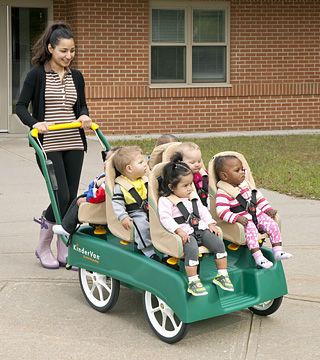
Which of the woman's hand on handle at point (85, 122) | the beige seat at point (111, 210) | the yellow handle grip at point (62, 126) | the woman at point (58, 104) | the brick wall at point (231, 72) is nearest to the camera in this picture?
the beige seat at point (111, 210)

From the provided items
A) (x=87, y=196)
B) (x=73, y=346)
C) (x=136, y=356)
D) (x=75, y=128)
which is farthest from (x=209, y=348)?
(x=75, y=128)

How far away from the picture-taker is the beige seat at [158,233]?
4.88 metres

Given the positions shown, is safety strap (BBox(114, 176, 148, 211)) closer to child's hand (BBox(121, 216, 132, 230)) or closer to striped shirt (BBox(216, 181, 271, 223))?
child's hand (BBox(121, 216, 132, 230))

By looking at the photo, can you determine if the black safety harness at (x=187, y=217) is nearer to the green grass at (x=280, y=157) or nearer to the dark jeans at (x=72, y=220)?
the dark jeans at (x=72, y=220)

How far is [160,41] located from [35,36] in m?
2.46

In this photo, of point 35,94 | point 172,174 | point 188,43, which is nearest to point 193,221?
point 172,174

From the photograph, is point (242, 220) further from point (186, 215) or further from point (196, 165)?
point (196, 165)

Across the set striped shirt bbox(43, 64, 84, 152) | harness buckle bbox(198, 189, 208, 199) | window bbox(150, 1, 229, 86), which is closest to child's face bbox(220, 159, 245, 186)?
harness buckle bbox(198, 189, 208, 199)

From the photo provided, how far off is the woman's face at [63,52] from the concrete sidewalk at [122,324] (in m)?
1.64

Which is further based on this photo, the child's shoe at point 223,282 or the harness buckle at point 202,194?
the harness buckle at point 202,194

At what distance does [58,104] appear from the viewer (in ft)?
21.3

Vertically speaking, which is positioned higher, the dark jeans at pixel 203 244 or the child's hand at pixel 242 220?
the child's hand at pixel 242 220

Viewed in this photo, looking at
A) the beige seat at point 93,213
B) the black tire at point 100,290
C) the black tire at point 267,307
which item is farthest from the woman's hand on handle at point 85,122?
the black tire at point 267,307

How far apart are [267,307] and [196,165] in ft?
3.43
